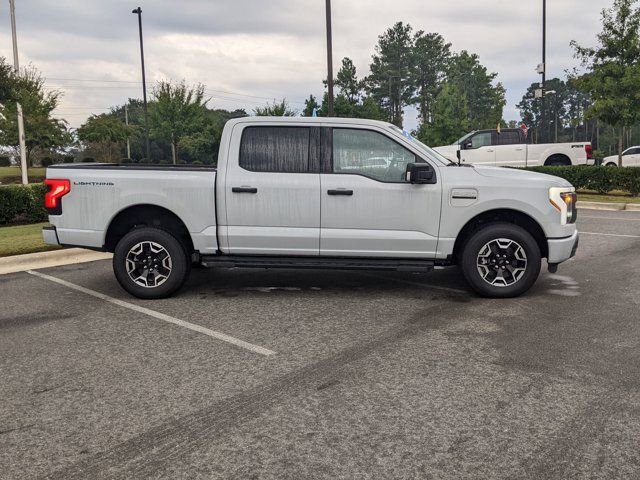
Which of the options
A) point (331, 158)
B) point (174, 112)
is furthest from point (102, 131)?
point (331, 158)

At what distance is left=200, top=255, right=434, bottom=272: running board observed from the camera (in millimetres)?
6395

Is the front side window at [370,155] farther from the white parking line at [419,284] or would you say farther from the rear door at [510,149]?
the rear door at [510,149]

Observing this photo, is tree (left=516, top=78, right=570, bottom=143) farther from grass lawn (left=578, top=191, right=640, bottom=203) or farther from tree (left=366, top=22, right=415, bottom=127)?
grass lawn (left=578, top=191, right=640, bottom=203)

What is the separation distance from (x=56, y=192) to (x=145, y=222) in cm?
102

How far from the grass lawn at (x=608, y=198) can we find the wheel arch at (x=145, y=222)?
14564 millimetres

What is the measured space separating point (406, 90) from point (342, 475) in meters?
102

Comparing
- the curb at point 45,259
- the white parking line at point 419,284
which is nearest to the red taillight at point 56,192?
the curb at point 45,259

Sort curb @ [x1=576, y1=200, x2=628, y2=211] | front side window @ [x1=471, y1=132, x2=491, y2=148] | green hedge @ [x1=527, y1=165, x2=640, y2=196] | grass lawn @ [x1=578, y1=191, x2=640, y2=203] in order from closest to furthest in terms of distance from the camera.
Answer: curb @ [x1=576, y1=200, x2=628, y2=211] < grass lawn @ [x1=578, y1=191, x2=640, y2=203] < green hedge @ [x1=527, y1=165, x2=640, y2=196] < front side window @ [x1=471, y1=132, x2=491, y2=148]

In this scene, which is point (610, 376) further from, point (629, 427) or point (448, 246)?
point (448, 246)

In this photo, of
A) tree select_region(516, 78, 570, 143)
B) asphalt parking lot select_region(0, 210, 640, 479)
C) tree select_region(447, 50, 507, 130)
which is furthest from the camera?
tree select_region(516, 78, 570, 143)

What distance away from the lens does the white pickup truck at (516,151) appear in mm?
21797

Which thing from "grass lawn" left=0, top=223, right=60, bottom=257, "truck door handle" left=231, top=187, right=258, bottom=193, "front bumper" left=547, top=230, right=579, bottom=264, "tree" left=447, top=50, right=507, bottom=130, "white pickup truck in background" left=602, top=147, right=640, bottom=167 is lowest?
"grass lawn" left=0, top=223, right=60, bottom=257

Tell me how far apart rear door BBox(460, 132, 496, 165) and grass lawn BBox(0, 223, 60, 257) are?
16.0 meters

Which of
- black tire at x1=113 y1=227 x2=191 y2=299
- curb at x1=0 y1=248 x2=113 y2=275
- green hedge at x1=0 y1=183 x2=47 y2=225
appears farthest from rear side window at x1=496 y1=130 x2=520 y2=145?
black tire at x1=113 y1=227 x2=191 y2=299
